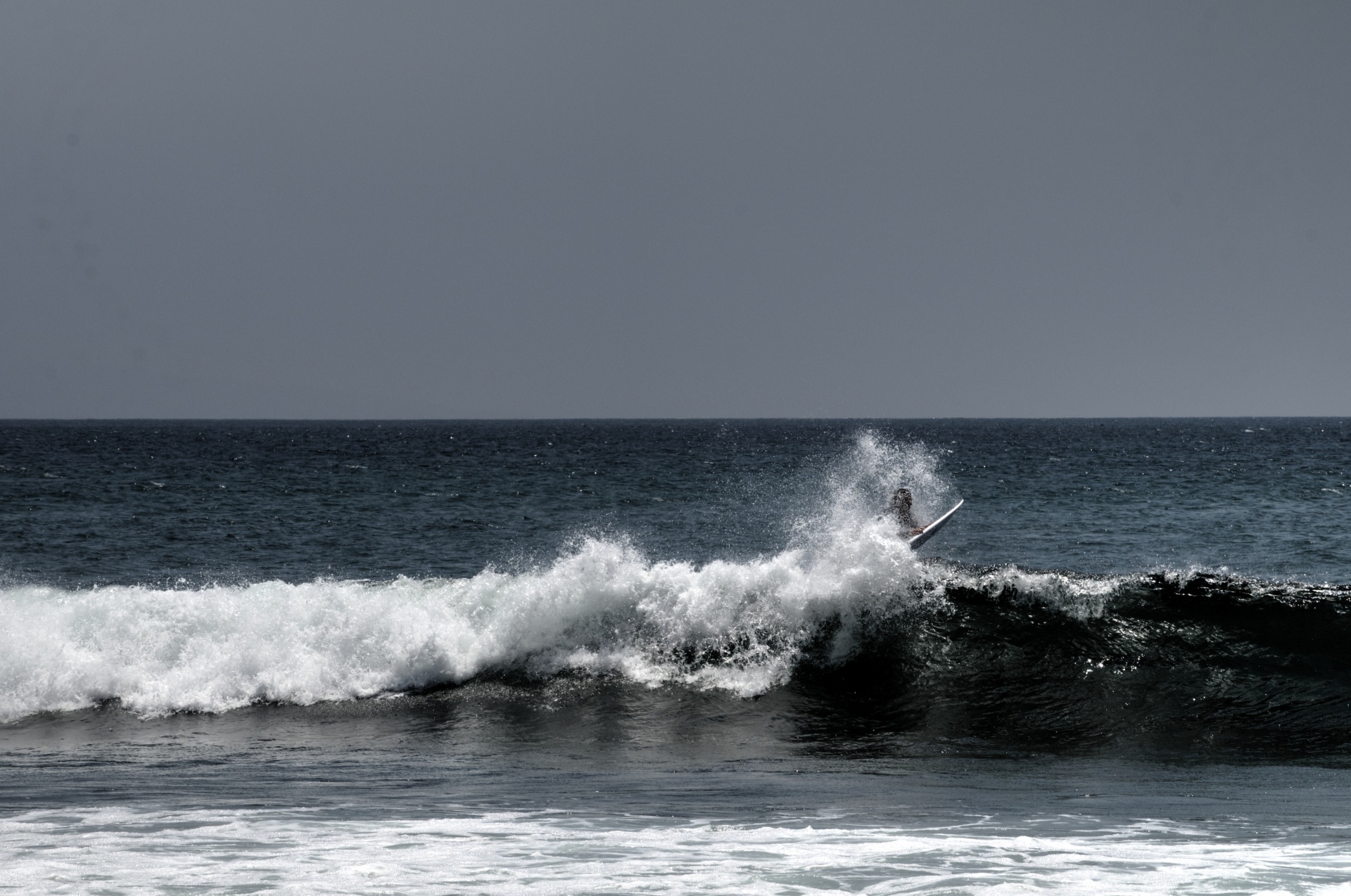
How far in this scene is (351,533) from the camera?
29.2 m

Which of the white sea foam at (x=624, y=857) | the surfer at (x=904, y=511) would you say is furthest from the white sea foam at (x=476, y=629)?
the white sea foam at (x=624, y=857)

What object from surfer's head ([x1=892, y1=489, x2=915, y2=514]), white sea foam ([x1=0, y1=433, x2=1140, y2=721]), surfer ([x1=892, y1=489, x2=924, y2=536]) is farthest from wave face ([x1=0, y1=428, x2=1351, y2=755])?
surfer's head ([x1=892, y1=489, x2=915, y2=514])

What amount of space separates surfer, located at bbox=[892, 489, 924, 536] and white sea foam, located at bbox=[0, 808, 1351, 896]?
9.92 meters

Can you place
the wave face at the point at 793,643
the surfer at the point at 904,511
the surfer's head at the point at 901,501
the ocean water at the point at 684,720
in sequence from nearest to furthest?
1. the ocean water at the point at 684,720
2. the wave face at the point at 793,643
3. the surfer at the point at 904,511
4. the surfer's head at the point at 901,501

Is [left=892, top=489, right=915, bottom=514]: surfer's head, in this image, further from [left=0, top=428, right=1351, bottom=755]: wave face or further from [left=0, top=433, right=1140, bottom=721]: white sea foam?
[left=0, top=433, right=1140, bottom=721]: white sea foam

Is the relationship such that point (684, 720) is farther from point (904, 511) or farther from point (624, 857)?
point (904, 511)

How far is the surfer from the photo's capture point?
1747cm

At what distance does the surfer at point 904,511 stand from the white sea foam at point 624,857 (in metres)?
9.92

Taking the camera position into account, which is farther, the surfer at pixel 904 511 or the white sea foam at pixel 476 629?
the surfer at pixel 904 511

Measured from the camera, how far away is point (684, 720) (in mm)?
11570

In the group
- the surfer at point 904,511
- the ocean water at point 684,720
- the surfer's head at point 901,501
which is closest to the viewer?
the ocean water at point 684,720

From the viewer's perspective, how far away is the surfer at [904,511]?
1747cm

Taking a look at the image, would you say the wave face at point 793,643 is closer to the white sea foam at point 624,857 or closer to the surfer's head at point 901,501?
the surfer's head at point 901,501

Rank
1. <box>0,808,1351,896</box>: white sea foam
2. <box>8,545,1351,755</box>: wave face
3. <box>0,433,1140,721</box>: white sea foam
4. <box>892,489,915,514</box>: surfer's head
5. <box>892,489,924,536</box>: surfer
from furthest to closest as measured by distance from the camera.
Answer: <box>892,489,915,514</box>: surfer's head
<box>892,489,924,536</box>: surfer
<box>0,433,1140,721</box>: white sea foam
<box>8,545,1351,755</box>: wave face
<box>0,808,1351,896</box>: white sea foam
